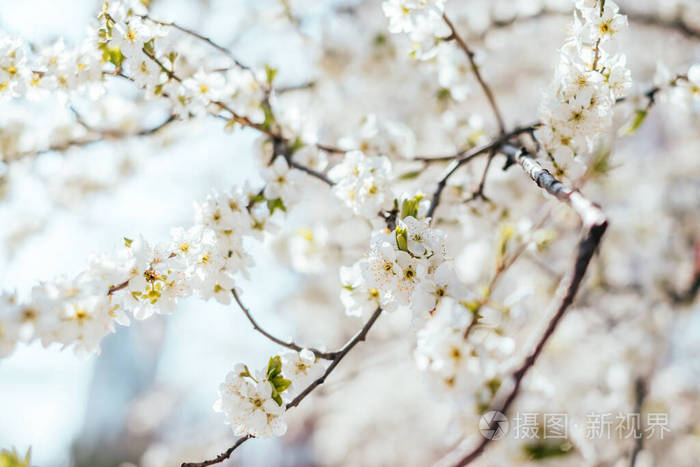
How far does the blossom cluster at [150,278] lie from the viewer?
27.4 inches

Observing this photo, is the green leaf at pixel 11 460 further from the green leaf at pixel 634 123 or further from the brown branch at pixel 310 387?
the green leaf at pixel 634 123

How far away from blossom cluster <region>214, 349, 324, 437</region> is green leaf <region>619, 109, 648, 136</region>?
876 mm

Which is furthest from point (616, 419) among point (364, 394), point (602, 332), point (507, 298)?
point (364, 394)

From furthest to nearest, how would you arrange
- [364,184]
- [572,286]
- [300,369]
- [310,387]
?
1. [364,184]
2. [300,369]
3. [310,387]
4. [572,286]

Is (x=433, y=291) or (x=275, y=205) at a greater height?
(x=275, y=205)

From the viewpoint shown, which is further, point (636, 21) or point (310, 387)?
point (636, 21)

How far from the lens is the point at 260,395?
2.67 feet

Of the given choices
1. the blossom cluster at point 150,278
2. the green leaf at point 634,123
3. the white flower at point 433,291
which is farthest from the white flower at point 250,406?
the green leaf at point 634,123

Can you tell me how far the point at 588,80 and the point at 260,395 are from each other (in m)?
0.78

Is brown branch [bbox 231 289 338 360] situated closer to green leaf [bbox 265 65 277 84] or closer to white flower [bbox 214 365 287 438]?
white flower [bbox 214 365 287 438]

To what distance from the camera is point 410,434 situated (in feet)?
16.8

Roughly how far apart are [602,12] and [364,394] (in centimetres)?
412

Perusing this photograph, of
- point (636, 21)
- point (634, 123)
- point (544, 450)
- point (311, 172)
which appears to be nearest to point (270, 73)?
point (311, 172)

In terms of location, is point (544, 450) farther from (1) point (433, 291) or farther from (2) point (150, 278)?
(2) point (150, 278)
